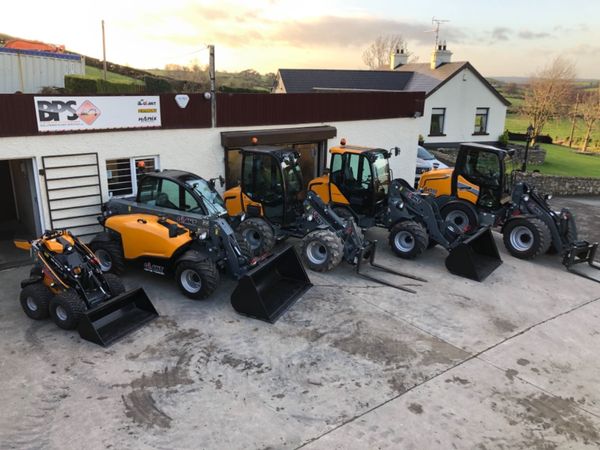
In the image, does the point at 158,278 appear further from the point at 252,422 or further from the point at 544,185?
the point at 544,185

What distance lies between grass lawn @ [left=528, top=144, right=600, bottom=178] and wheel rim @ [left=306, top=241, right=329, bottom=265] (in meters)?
17.7

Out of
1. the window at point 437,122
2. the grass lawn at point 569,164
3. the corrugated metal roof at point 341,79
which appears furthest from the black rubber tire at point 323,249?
the corrugated metal roof at point 341,79

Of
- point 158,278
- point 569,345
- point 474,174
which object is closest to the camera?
point 569,345

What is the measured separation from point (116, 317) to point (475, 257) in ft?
23.2

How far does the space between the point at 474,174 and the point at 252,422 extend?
26.6 ft

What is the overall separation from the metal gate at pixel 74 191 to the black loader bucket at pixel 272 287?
14.4ft

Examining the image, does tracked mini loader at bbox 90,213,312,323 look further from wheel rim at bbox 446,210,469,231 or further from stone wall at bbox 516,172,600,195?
stone wall at bbox 516,172,600,195

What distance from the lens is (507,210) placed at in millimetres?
10875

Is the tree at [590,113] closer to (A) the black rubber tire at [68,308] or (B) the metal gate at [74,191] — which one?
(B) the metal gate at [74,191]

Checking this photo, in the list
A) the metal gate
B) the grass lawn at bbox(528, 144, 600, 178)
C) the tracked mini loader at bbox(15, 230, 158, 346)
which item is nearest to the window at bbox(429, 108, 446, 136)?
the grass lawn at bbox(528, 144, 600, 178)

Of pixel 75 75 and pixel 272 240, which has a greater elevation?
pixel 75 75

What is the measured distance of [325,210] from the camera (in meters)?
9.42

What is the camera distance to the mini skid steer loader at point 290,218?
9.14 metres

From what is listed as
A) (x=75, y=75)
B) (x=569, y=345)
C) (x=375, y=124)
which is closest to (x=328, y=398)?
(x=569, y=345)
